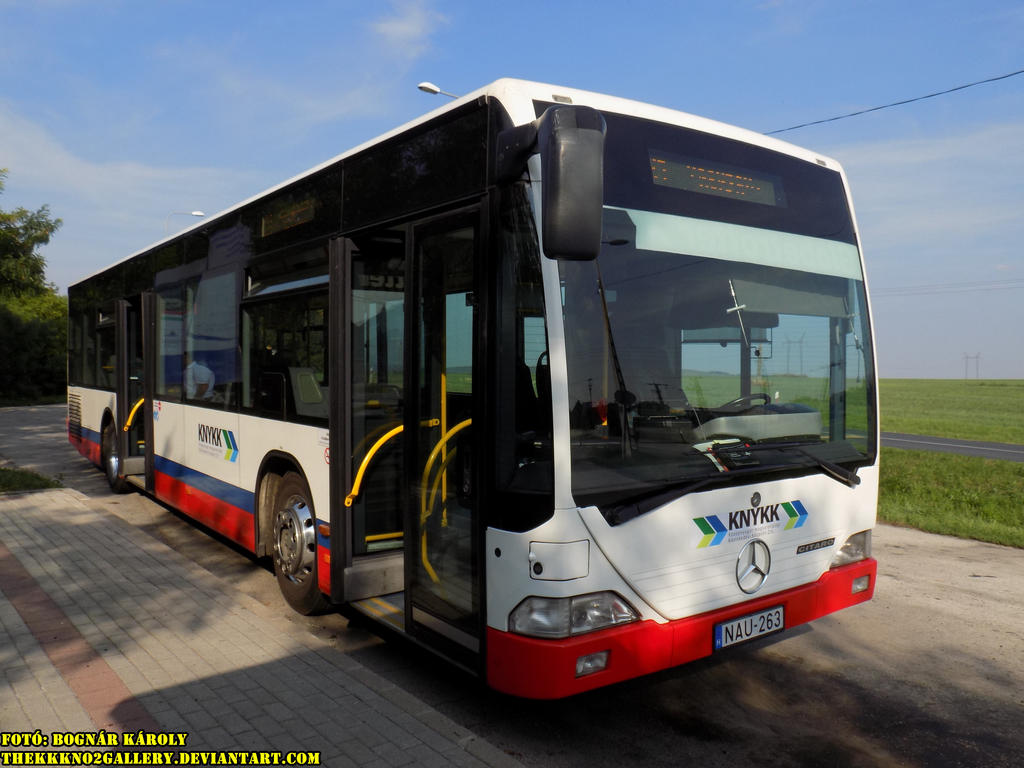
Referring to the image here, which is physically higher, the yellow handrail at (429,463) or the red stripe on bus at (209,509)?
the yellow handrail at (429,463)

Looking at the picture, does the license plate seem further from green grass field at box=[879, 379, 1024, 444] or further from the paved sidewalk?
green grass field at box=[879, 379, 1024, 444]

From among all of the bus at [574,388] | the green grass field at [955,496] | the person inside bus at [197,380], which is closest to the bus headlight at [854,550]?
the bus at [574,388]

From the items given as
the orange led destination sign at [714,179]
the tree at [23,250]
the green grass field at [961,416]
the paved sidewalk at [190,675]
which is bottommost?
the green grass field at [961,416]

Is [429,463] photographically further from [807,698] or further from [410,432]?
[807,698]

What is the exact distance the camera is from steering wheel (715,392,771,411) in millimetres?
3973

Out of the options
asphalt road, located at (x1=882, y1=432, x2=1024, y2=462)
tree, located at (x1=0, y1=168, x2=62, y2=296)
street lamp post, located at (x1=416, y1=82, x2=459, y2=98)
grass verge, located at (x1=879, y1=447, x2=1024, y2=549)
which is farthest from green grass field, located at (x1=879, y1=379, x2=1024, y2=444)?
tree, located at (x1=0, y1=168, x2=62, y2=296)

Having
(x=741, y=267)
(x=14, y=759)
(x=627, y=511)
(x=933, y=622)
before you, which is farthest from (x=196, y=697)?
(x=933, y=622)

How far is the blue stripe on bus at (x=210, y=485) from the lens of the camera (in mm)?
6352

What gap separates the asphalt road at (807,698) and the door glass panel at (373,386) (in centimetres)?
87

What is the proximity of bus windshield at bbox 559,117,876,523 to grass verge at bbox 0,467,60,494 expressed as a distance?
9608 millimetres

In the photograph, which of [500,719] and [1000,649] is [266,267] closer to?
[500,719]

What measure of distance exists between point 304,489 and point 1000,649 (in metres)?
4.80

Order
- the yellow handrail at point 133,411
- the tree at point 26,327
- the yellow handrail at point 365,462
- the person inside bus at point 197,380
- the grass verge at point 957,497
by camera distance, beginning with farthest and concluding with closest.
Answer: the tree at point 26,327 < the yellow handrail at point 133,411 < the grass verge at point 957,497 < the person inside bus at point 197,380 < the yellow handrail at point 365,462

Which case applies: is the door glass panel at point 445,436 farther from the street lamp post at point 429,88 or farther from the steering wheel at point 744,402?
the street lamp post at point 429,88
